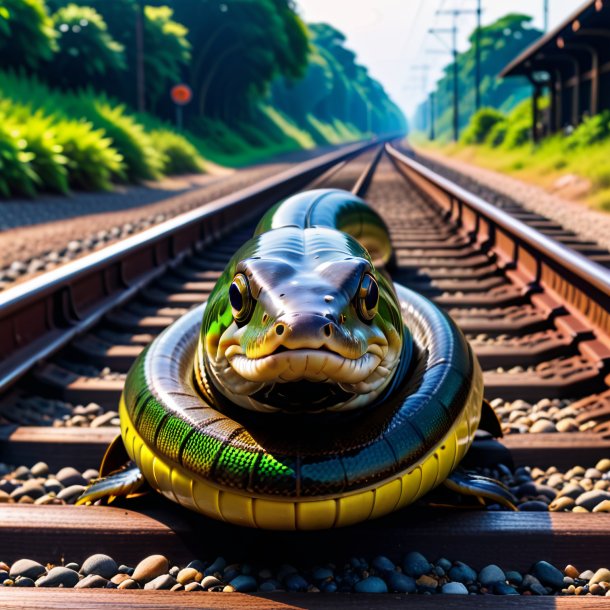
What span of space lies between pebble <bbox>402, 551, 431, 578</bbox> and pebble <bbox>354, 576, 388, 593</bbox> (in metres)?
0.12

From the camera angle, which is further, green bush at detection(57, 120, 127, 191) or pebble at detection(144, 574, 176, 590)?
green bush at detection(57, 120, 127, 191)


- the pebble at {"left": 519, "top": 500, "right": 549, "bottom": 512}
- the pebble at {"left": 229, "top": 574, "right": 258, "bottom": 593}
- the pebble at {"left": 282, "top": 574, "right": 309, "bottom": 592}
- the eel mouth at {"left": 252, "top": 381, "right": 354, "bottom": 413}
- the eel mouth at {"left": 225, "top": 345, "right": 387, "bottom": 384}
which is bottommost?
the pebble at {"left": 519, "top": 500, "right": 549, "bottom": 512}

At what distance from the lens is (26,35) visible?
20094mm

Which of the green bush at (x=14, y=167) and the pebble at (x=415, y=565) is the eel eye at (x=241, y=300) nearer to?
the pebble at (x=415, y=565)

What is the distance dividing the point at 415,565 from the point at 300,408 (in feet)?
1.85

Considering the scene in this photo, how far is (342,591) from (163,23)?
33297 millimetres

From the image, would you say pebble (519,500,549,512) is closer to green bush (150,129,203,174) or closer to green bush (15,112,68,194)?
green bush (15,112,68,194)

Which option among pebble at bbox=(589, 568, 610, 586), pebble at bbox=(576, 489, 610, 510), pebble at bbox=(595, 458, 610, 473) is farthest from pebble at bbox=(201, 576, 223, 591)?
pebble at bbox=(595, 458, 610, 473)

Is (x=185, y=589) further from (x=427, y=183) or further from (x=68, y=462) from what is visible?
(x=427, y=183)

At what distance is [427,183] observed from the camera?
14.0 meters

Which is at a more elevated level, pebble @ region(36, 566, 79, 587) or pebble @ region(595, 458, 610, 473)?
pebble @ region(36, 566, 79, 587)

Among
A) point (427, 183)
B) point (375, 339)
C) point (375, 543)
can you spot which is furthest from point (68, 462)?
point (427, 183)

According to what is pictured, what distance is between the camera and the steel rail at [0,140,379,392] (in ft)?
12.1

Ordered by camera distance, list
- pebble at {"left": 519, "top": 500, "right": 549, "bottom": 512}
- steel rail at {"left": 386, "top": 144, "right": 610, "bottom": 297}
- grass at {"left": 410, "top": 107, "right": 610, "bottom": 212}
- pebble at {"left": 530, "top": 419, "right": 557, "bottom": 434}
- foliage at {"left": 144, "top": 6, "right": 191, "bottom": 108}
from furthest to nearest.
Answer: foliage at {"left": 144, "top": 6, "right": 191, "bottom": 108} < grass at {"left": 410, "top": 107, "right": 610, "bottom": 212} < steel rail at {"left": 386, "top": 144, "right": 610, "bottom": 297} < pebble at {"left": 530, "top": 419, "right": 557, "bottom": 434} < pebble at {"left": 519, "top": 500, "right": 549, "bottom": 512}
